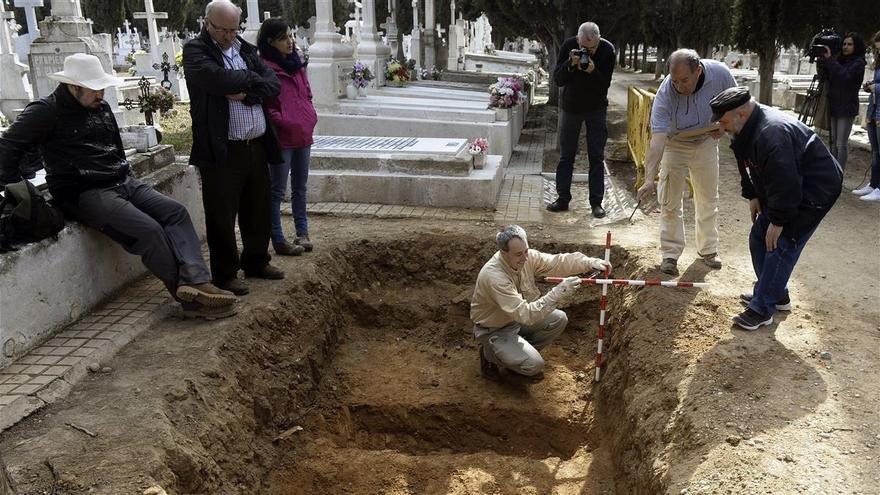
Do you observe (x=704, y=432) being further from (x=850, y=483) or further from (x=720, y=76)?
(x=720, y=76)

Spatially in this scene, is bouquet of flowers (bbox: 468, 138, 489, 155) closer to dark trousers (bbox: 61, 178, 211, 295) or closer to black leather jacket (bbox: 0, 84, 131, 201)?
dark trousers (bbox: 61, 178, 211, 295)

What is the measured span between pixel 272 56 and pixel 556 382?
3430mm

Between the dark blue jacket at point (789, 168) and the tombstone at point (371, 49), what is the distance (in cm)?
970

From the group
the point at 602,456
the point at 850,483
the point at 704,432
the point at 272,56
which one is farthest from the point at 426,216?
the point at 850,483

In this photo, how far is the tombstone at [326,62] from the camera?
10570 millimetres

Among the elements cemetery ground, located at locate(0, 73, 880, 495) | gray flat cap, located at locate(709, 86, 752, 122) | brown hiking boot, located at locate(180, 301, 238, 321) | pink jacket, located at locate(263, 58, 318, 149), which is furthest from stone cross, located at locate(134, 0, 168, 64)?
gray flat cap, located at locate(709, 86, 752, 122)

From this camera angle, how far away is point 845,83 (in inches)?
309

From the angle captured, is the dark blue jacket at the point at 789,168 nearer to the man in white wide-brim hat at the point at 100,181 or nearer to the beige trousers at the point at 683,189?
the beige trousers at the point at 683,189

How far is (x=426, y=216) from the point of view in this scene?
7.30 m

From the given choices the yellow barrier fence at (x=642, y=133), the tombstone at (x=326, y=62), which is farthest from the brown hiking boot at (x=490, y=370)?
the tombstone at (x=326, y=62)

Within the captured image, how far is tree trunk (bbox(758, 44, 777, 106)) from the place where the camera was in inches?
514

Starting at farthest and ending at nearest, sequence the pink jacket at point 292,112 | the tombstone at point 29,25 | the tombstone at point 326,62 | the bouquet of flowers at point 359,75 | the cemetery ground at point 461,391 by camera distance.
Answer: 1. the tombstone at point 29,25
2. the bouquet of flowers at point 359,75
3. the tombstone at point 326,62
4. the pink jacket at point 292,112
5. the cemetery ground at point 461,391

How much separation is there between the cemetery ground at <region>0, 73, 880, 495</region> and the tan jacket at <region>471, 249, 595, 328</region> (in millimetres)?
611

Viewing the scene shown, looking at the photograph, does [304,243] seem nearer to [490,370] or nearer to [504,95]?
[490,370]
